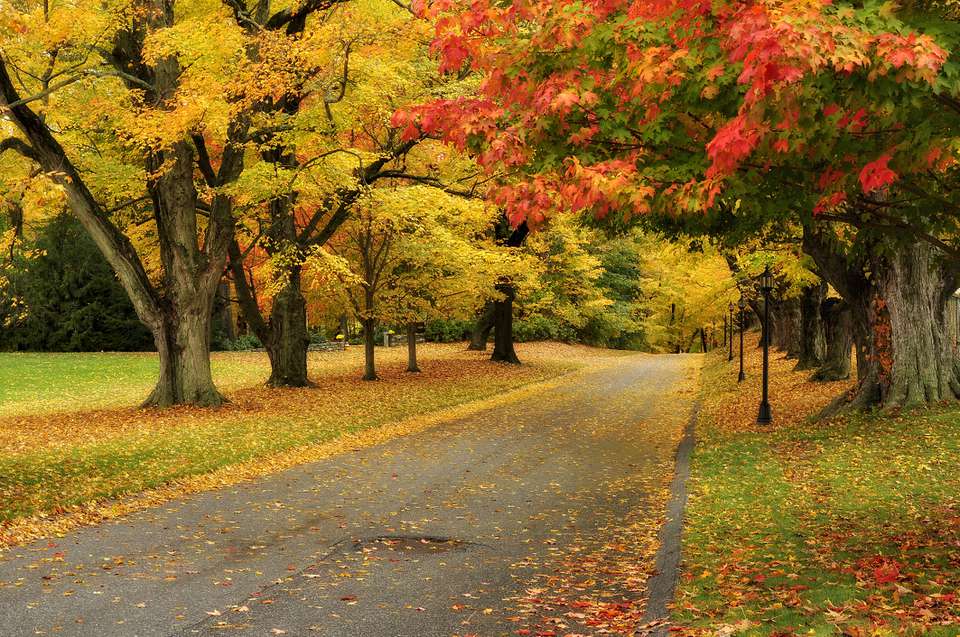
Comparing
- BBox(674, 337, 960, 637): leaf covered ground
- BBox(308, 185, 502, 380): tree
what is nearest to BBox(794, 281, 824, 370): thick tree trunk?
BBox(308, 185, 502, 380): tree

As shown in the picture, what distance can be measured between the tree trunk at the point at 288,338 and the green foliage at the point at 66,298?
873 inches

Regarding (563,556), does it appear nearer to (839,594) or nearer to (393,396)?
(839,594)

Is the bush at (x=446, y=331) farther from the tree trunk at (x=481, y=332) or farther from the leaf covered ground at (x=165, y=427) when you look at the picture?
the leaf covered ground at (x=165, y=427)

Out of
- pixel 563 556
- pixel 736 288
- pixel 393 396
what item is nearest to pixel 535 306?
pixel 736 288

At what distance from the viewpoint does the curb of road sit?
6842 millimetres

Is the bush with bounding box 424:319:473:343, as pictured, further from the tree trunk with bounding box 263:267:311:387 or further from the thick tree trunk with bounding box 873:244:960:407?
the thick tree trunk with bounding box 873:244:960:407

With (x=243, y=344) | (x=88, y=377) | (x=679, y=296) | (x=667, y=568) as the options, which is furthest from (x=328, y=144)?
(x=679, y=296)

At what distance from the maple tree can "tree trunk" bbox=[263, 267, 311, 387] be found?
20.2 meters

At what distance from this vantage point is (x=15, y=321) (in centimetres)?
4550

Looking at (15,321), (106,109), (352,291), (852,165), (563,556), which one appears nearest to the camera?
(852,165)

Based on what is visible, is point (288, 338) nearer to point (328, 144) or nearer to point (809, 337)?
point (328, 144)

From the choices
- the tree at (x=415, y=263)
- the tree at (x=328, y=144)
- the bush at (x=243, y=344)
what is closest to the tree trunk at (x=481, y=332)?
the bush at (x=243, y=344)

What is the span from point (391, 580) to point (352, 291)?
79.8 feet

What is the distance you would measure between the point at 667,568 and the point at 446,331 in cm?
5503
